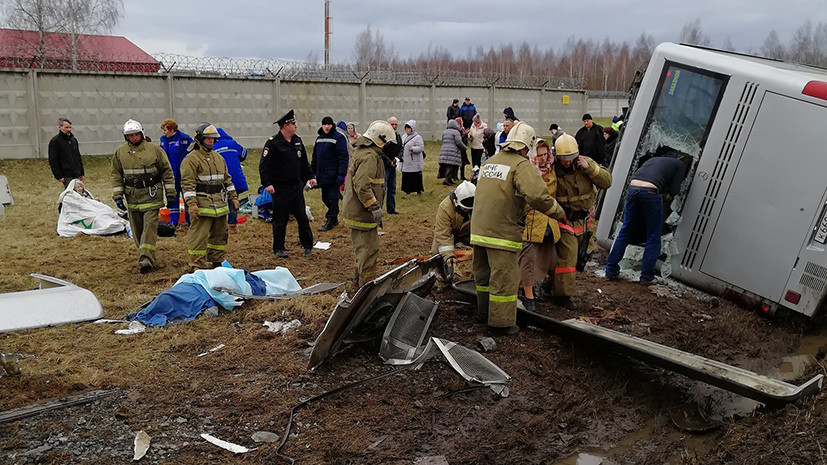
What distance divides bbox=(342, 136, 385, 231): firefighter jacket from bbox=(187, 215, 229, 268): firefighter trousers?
1993mm

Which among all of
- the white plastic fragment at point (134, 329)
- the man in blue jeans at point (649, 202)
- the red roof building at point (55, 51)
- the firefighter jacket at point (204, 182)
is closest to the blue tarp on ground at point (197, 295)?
the white plastic fragment at point (134, 329)

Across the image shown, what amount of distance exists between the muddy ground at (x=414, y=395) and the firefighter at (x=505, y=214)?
0.40 m

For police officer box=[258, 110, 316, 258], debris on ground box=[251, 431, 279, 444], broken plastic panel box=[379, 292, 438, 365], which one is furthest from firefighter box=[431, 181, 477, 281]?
police officer box=[258, 110, 316, 258]

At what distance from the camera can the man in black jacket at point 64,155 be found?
11164mm

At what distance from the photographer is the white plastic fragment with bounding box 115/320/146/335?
602cm

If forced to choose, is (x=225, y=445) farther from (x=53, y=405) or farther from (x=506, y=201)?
(x=506, y=201)

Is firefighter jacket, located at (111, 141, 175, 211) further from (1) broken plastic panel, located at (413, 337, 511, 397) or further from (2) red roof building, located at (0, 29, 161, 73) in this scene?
(2) red roof building, located at (0, 29, 161, 73)

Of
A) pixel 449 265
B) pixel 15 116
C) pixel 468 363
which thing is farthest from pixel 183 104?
pixel 468 363

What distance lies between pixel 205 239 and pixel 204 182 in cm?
67

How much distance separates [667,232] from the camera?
765 cm

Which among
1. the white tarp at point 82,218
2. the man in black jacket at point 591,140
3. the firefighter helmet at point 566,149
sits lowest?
the white tarp at point 82,218

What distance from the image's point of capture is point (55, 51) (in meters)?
27.3

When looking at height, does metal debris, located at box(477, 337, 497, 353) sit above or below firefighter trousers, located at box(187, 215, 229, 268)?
above

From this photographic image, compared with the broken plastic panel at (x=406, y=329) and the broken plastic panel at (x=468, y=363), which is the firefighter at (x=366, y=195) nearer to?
the broken plastic panel at (x=406, y=329)
